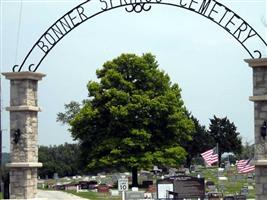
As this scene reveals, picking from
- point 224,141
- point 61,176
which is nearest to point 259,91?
point 61,176

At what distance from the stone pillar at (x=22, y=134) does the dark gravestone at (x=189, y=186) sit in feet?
59.5

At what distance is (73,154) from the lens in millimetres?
91562

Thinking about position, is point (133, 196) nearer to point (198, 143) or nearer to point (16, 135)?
point (16, 135)

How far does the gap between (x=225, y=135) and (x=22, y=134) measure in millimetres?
86569

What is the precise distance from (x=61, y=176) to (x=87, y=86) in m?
37.2

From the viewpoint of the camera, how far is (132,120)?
51156 mm

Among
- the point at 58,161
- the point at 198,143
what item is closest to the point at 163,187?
the point at 58,161

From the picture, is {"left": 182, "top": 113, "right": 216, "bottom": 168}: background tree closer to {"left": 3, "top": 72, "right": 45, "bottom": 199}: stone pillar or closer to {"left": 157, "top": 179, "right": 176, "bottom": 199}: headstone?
{"left": 157, "top": 179, "right": 176, "bottom": 199}: headstone

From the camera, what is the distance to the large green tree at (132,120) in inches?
1972

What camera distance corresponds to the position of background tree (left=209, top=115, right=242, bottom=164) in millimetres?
102938

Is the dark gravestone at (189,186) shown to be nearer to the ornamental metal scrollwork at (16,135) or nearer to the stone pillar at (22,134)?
the stone pillar at (22,134)

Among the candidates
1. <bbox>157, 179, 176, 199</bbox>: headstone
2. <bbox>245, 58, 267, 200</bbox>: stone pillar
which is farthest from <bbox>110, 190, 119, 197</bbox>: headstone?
<bbox>245, 58, 267, 200</bbox>: stone pillar

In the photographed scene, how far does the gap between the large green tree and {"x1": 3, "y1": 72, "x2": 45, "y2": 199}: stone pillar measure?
31.1 metres

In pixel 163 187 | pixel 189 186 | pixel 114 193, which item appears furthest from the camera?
pixel 114 193
